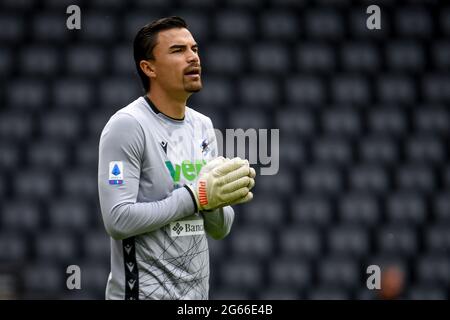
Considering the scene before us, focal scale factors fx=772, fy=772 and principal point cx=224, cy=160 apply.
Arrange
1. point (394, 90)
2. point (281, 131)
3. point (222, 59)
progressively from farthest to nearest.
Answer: point (394, 90), point (222, 59), point (281, 131)

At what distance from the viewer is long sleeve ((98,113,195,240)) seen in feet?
7.14

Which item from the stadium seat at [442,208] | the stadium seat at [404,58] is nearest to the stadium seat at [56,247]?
the stadium seat at [442,208]

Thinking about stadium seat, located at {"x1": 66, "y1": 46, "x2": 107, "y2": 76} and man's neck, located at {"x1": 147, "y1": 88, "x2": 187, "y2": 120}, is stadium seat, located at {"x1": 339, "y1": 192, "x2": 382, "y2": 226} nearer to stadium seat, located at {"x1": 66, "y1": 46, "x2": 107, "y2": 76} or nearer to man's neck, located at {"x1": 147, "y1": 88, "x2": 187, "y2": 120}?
stadium seat, located at {"x1": 66, "y1": 46, "x2": 107, "y2": 76}

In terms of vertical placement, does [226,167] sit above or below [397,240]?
above

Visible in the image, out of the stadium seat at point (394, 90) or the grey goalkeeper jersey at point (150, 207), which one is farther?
the stadium seat at point (394, 90)

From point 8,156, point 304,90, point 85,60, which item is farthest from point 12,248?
point 304,90

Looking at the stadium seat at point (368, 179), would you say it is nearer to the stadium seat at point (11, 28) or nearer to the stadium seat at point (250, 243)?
the stadium seat at point (250, 243)

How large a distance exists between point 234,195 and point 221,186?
2.0 inches

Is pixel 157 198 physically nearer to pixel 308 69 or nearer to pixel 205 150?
pixel 205 150

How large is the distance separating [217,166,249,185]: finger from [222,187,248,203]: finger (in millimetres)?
36

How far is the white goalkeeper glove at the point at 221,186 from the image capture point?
223cm

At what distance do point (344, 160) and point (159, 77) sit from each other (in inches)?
171

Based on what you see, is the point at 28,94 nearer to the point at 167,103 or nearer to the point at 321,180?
the point at 321,180

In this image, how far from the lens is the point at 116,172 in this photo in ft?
7.20
